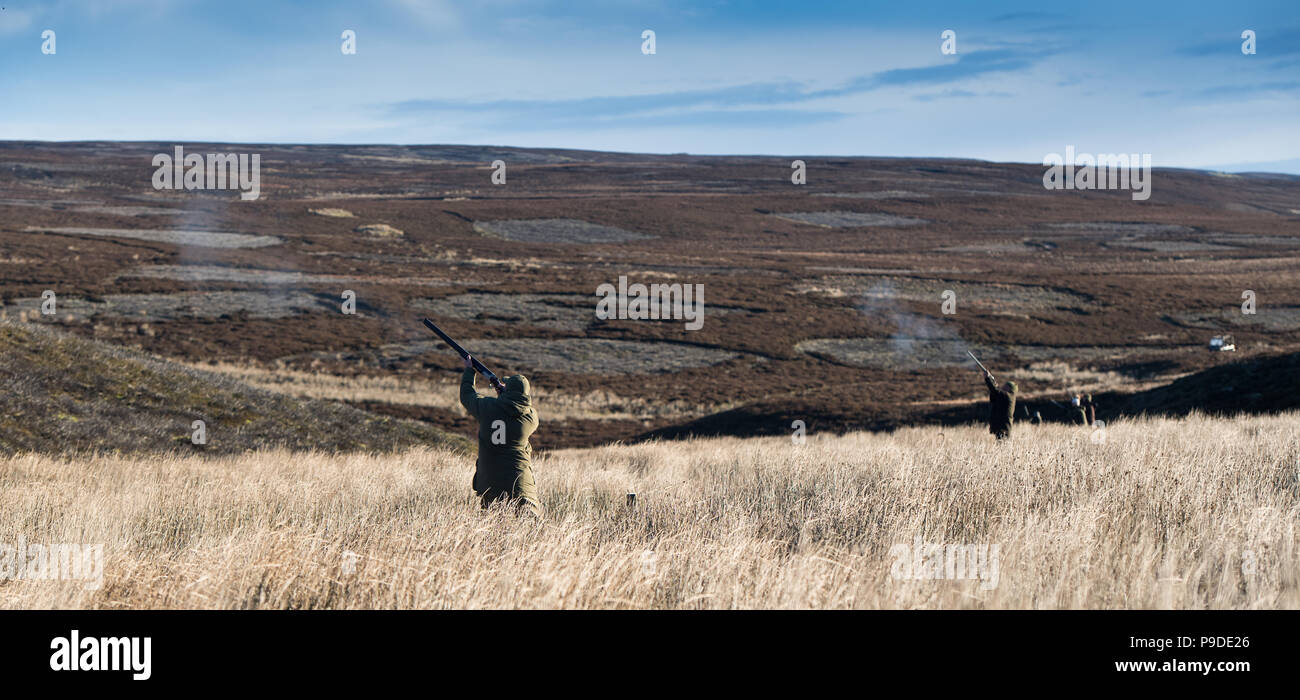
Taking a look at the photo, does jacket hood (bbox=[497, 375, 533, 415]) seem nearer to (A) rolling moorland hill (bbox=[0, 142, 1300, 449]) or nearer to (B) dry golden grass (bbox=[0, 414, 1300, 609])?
(B) dry golden grass (bbox=[0, 414, 1300, 609])

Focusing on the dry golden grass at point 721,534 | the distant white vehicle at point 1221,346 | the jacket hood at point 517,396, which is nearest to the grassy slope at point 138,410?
the dry golden grass at point 721,534

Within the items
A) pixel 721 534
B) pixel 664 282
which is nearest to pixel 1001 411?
pixel 721 534

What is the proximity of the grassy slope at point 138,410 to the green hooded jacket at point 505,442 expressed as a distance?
26.9 ft

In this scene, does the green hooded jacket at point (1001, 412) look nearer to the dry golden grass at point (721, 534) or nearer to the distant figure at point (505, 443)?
the dry golden grass at point (721, 534)

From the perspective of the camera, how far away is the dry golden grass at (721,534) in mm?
4270

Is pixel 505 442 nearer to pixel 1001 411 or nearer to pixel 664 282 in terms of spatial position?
pixel 1001 411

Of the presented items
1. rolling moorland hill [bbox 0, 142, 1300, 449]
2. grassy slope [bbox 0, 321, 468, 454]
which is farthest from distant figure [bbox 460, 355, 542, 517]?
rolling moorland hill [bbox 0, 142, 1300, 449]

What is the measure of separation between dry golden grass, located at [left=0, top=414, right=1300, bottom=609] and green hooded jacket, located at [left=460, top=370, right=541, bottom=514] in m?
0.36

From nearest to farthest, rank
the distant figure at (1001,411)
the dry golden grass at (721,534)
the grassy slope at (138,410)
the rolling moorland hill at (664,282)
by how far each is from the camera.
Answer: the dry golden grass at (721,534), the distant figure at (1001,411), the grassy slope at (138,410), the rolling moorland hill at (664,282)

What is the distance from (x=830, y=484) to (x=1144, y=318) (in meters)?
50.6

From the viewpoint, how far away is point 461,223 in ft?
290

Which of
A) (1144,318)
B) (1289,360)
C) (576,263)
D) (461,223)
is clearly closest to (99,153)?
(461,223)

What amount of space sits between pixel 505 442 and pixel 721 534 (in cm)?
200
